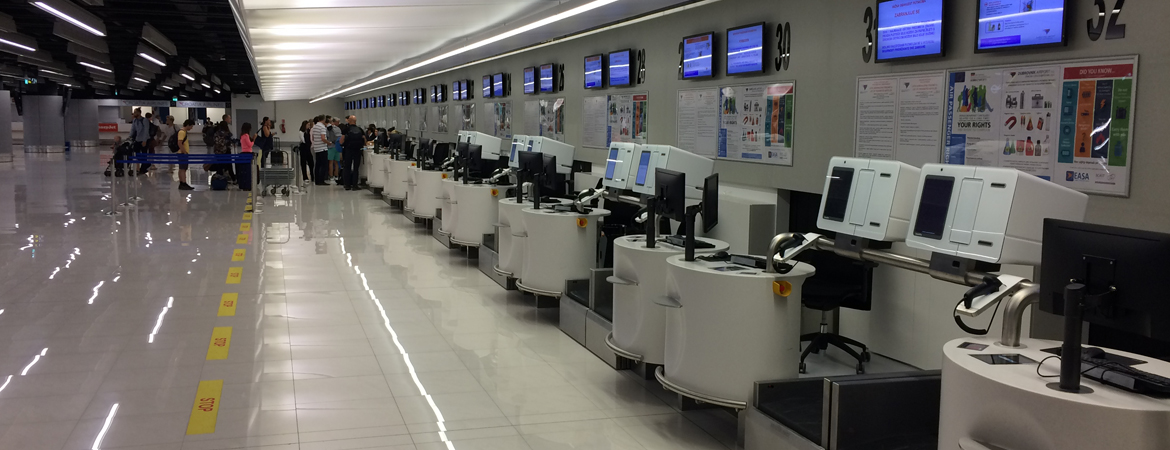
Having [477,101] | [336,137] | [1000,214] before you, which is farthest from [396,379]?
[336,137]

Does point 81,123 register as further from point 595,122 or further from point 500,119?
point 595,122

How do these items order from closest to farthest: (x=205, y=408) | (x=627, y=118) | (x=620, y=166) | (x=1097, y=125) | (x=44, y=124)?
1. (x=1097, y=125)
2. (x=205, y=408)
3. (x=620, y=166)
4. (x=627, y=118)
5. (x=44, y=124)

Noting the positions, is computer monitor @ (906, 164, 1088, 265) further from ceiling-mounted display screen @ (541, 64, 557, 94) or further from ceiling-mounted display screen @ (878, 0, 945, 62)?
ceiling-mounted display screen @ (541, 64, 557, 94)

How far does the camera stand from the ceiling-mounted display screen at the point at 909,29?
464cm

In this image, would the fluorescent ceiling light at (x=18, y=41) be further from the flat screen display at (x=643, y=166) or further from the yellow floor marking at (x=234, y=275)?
the flat screen display at (x=643, y=166)

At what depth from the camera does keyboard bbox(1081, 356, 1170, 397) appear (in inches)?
92.3

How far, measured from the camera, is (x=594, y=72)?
31.4 feet

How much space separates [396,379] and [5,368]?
2.28 meters

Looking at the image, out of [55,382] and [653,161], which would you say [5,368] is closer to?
[55,382]

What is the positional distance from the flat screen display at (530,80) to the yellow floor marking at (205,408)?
24.3 ft

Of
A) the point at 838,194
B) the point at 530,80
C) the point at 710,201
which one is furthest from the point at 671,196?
the point at 530,80

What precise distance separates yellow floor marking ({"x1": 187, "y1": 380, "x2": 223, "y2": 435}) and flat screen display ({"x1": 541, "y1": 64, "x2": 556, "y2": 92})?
6828mm

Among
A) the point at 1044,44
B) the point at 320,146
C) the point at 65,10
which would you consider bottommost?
the point at 320,146

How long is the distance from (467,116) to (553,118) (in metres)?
5.13
